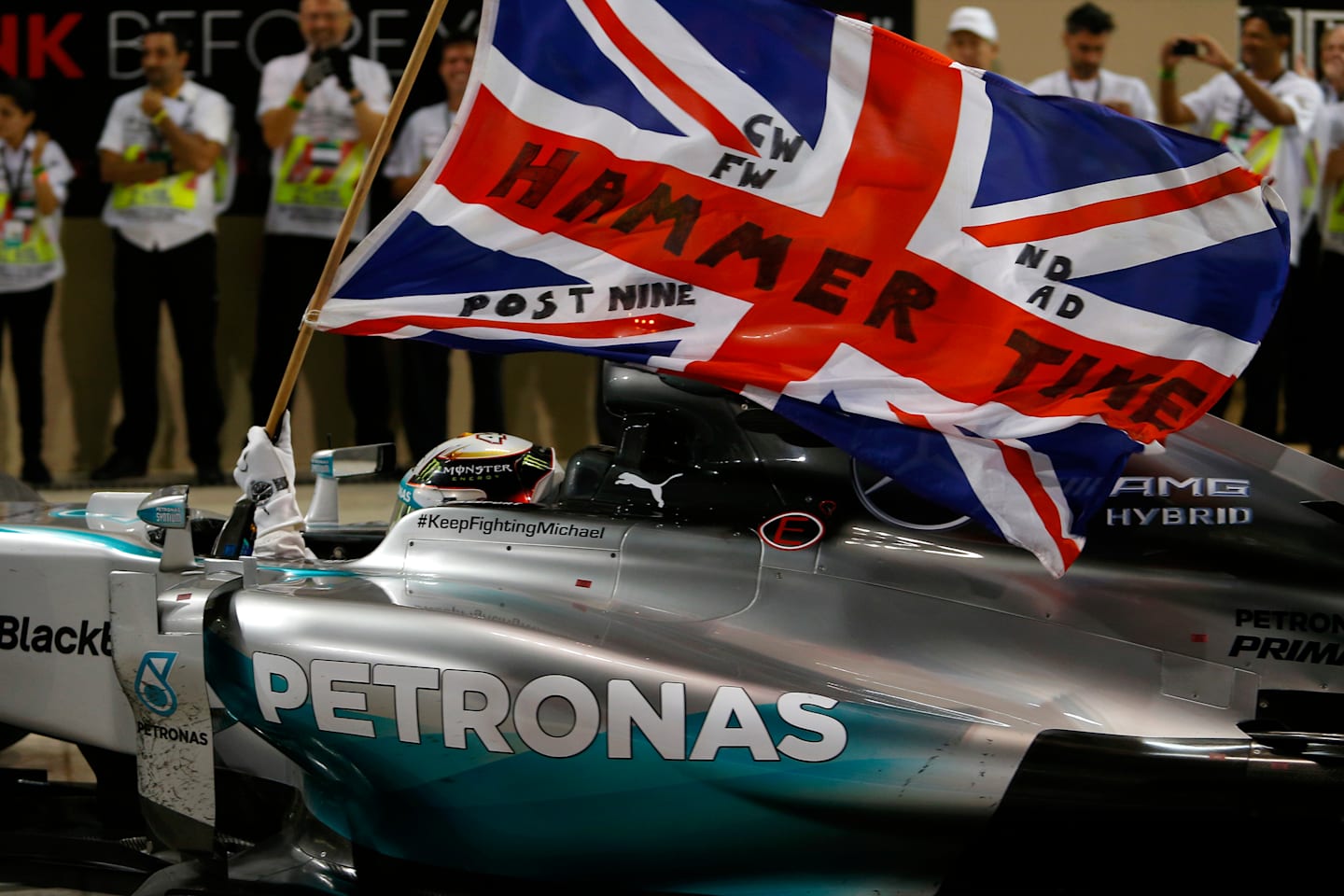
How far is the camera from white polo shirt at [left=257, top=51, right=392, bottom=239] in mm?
6418

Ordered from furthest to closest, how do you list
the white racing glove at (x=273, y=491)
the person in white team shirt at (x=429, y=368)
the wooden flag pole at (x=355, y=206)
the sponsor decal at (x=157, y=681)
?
1. the person in white team shirt at (x=429, y=368)
2. the white racing glove at (x=273, y=491)
3. the wooden flag pole at (x=355, y=206)
4. the sponsor decal at (x=157, y=681)

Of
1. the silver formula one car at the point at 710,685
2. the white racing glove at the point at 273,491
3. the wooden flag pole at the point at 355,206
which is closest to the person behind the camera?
the silver formula one car at the point at 710,685

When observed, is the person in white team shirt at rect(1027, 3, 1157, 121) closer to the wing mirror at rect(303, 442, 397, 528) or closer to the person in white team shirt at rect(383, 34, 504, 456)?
the person in white team shirt at rect(383, 34, 504, 456)

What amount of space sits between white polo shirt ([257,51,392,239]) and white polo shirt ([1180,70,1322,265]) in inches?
142

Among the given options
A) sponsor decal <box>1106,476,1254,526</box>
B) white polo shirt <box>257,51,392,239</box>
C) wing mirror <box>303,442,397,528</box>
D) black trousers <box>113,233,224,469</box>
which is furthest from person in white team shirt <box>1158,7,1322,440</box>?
black trousers <box>113,233,224,469</box>

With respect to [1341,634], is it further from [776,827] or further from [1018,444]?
A: [776,827]

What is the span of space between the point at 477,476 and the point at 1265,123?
477 cm

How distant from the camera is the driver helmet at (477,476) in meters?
3.06

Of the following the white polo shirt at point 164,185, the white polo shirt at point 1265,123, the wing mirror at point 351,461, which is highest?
the white polo shirt at point 1265,123

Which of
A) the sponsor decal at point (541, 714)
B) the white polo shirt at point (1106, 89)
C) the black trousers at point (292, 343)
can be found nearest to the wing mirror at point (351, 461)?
the sponsor decal at point (541, 714)

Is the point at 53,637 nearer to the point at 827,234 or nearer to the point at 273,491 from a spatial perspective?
the point at 273,491

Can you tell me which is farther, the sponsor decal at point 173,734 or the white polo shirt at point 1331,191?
the white polo shirt at point 1331,191

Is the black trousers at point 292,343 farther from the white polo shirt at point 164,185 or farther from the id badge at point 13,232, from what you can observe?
the id badge at point 13,232

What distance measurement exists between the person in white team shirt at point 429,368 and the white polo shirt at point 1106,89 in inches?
100
